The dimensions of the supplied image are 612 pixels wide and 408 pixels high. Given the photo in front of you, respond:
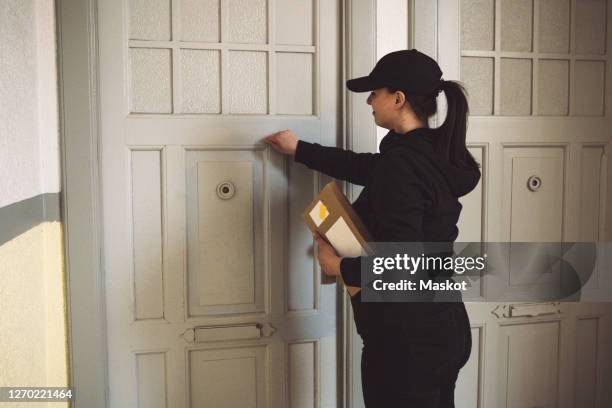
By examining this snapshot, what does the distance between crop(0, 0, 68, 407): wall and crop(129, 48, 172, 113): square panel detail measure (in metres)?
0.25

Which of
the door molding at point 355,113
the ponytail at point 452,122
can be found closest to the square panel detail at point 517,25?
the door molding at point 355,113

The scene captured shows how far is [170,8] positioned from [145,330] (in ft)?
3.77

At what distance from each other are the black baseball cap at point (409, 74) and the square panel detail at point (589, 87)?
0.96 meters

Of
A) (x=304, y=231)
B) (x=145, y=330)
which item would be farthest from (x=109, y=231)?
(x=304, y=231)

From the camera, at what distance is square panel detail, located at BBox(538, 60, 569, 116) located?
2.18m

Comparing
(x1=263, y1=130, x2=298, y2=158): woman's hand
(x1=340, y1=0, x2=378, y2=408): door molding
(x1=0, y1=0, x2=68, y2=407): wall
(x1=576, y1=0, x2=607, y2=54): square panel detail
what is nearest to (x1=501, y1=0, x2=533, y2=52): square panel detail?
(x1=576, y1=0, x2=607, y2=54): square panel detail

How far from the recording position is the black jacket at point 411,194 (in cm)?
148

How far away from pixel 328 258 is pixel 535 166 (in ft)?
3.56

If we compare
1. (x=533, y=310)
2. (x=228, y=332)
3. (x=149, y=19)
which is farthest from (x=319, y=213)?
(x=533, y=310)

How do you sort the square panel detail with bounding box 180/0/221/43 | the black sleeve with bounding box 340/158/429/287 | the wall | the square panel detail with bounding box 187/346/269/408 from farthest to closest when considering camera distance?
the square panel detail with bounding box 187/346/269/408 → the square panel detail with bounding box 180/0/221/43 → the black sleeve with bounding box 340/158/429/287 → the wall

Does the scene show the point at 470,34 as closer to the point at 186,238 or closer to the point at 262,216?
the point at 262,216

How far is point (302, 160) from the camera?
1.89 metres

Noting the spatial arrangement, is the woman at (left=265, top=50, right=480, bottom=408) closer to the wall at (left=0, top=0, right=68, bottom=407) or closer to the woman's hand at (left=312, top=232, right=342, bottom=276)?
the woman's hand at (left=312, top=232, right=342, bottom=276)
